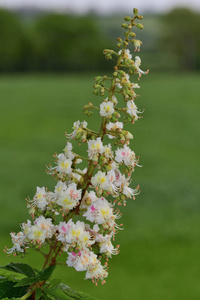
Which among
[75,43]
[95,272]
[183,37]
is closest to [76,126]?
[95,272]

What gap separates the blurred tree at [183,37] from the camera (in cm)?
10400

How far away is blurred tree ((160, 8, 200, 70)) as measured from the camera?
104 metres

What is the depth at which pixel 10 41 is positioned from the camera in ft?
335

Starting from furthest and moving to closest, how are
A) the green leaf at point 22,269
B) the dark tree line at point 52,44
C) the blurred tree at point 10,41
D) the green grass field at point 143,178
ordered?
1. the dark tree line at point 52,44
2. the blurred tree at point 10,41
3. the green grass field at point 143,178
4. the green leaf at point 22,269

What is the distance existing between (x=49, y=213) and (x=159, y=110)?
33.7 meters

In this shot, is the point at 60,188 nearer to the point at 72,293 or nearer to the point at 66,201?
the point at 66,201

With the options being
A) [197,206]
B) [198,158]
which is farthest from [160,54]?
[197,206]

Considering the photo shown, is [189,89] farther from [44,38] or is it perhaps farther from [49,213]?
[44,38]

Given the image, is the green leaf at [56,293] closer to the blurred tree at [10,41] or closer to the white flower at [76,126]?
the white flower at [76,126]

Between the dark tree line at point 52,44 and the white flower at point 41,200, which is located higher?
the dark tree line at point 52,44

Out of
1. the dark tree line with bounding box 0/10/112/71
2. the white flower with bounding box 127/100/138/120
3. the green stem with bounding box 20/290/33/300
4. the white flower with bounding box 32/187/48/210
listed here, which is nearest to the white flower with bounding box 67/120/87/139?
the white flower with bounding box 127/100/138/120

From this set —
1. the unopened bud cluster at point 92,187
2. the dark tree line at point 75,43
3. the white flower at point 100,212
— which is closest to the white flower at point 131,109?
the unopened bud cluster at point 92,187

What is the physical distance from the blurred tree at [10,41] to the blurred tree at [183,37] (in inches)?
1108

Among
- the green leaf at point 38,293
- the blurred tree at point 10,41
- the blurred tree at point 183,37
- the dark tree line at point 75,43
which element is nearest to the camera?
the green leaf at point 38,293
